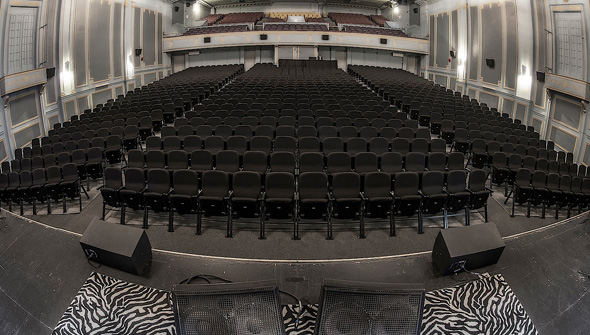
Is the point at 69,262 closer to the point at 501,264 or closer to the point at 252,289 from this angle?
the point at 252,289

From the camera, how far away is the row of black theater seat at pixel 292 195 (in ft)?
13.9

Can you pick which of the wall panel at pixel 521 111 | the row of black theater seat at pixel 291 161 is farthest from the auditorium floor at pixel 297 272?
the wall panel at pixel 521 111


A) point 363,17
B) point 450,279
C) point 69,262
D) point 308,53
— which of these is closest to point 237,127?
point 69,262

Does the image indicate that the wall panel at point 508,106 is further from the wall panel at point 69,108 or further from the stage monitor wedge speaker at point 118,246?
the wall panel at point 69,108

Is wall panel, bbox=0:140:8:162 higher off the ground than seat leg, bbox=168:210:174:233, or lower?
higher

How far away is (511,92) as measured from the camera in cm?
1139

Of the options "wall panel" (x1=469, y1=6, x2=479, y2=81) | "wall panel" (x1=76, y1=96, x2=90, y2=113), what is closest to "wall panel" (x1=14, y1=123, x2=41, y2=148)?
"wall panel" (x1=76, y1=96, x2=90, y2=113)

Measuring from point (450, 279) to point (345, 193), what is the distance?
2054mm

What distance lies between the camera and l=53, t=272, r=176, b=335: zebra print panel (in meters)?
2.11

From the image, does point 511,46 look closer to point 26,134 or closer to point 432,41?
point 432,41

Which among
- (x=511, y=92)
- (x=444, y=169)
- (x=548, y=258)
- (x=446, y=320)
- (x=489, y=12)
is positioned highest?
(x=489, y=12)

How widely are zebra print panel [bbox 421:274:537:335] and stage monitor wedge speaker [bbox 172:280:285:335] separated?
0.97 metres

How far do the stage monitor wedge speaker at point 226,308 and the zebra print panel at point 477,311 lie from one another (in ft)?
3.17

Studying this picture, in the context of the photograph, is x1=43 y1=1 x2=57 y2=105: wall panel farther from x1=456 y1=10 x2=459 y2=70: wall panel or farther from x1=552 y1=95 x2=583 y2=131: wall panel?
x1=456 y1=10 x2=459 y2=70: wall panel
